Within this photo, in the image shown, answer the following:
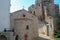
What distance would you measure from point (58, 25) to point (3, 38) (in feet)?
37.9

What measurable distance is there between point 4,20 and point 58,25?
10.7m

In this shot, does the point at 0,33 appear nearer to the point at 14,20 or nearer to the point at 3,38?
the point at 3,38

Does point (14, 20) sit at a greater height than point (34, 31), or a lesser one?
greater

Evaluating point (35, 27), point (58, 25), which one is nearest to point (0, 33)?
point (35, 27)

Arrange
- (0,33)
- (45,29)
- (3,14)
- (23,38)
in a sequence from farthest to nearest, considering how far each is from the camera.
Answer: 1. (45,29)
2. (23,38)
3. (3,14)
4. (0,33)

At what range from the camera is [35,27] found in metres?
25.5

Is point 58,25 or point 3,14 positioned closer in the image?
point 3,14

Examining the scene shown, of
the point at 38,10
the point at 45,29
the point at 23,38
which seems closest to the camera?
the point at 23,38

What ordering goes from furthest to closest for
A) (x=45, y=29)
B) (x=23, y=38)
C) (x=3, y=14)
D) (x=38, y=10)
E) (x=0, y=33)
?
(x=38, y=10), (x=45, y=29), (x=23, y=38), (x=3, y=14), (x=0, y=33)

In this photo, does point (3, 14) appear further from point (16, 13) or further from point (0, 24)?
point (16, 13)

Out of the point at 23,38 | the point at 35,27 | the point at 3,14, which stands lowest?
the point at 23,38

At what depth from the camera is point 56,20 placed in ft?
88.4

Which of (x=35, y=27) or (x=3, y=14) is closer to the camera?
(x=3, y=14)

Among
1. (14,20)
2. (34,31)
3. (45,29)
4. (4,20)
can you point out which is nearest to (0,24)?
(4,20)
